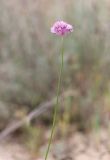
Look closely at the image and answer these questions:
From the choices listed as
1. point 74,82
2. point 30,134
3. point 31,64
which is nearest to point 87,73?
point 74,82

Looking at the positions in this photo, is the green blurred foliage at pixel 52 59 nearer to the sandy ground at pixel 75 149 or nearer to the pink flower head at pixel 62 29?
the sandy ground at pixel 75 149

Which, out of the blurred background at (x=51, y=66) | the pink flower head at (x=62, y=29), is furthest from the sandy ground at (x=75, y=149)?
the pink flower head at (x=62, y=29)

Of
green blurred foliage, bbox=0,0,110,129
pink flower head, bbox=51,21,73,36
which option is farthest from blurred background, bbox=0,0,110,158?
pink flower head, bbox=51,21,73,36

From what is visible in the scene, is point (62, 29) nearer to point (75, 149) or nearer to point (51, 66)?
point (75, 149)

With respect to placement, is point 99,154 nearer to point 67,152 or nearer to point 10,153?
point 67,152

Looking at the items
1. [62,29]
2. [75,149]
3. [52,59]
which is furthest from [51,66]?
[62,29]
